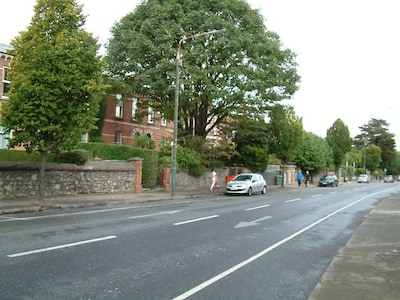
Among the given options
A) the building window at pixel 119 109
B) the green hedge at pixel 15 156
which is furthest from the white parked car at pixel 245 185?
the building window at pixel 119 109

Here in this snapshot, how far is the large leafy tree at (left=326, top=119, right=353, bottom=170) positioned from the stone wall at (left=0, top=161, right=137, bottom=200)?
48977mm

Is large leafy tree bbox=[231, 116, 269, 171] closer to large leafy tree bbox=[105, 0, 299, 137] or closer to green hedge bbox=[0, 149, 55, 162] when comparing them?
large leafy tree bbox=[105, 0, 299, 137]

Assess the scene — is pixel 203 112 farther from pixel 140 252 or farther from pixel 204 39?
pixel 140 252

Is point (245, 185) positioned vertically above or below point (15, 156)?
below

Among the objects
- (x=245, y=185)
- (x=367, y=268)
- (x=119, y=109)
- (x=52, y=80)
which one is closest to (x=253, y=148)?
(x=245, y=185)

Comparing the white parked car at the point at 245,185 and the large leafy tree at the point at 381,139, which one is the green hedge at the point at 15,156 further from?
the large leafy tree at the point at 381,139

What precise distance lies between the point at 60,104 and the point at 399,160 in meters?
130

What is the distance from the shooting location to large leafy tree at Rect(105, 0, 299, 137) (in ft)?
84.5

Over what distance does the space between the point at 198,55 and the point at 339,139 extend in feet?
152

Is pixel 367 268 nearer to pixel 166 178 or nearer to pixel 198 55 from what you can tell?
pixel 198 55

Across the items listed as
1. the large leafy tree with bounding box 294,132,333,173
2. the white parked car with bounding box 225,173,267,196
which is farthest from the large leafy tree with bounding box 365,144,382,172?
the white parked car with bounding box 225,173,267,196

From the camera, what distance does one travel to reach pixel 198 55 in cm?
2564

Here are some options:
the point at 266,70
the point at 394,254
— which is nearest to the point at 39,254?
the point at 394,254

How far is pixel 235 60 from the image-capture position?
27.1m
